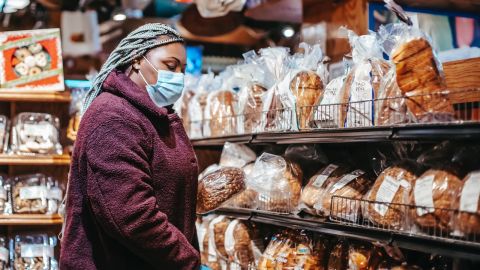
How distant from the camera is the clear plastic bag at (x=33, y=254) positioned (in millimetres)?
3855

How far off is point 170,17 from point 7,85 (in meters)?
2.59

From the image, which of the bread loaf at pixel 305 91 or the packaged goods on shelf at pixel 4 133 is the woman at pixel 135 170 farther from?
the packaged goods on shelf at pixel 4 133

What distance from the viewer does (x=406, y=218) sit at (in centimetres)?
226

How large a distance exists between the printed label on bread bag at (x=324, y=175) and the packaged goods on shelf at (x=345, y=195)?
8cm

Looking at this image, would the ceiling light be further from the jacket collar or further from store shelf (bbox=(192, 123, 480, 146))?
the jacket collar

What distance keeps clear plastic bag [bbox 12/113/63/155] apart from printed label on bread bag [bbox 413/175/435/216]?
7.79 feet

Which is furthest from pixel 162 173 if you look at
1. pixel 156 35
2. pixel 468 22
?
pixel 468 22

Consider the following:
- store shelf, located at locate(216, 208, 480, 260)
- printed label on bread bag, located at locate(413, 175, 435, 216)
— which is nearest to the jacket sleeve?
store shelf, located at locate(216, 208, 480, 260)

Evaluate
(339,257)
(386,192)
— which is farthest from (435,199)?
(339,257)

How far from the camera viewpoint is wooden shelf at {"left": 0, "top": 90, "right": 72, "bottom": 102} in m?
3.81

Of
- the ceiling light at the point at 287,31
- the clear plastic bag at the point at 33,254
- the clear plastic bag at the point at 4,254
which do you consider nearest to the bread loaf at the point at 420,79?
the clear plastic bag at the point at 33,254

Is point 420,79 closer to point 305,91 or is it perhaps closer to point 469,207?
point 469,207

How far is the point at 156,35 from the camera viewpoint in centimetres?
267

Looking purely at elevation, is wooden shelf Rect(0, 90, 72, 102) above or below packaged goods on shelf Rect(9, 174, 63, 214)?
above
